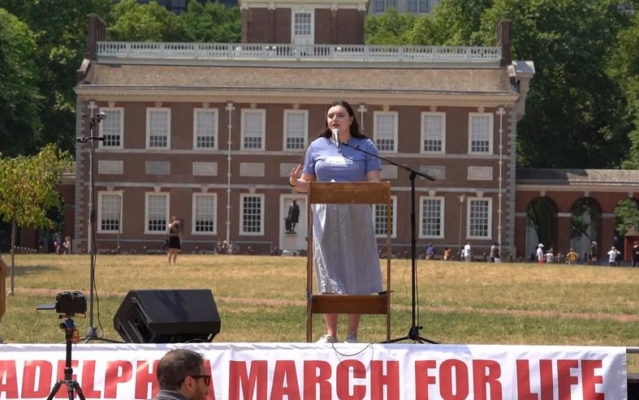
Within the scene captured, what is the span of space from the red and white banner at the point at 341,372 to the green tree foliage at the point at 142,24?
6626 centimetres

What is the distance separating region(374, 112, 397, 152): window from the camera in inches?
2227

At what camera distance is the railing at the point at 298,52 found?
58188 mm

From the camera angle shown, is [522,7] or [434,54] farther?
[522,7]

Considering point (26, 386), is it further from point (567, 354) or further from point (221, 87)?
point (221, 87)

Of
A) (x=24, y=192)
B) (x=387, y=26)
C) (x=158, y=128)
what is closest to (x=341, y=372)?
(x=24, y=192)

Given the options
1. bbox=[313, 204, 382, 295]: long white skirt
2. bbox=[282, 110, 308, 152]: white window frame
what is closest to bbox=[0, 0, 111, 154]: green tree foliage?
bbox=[282, 110, 308, 152]: white window frame

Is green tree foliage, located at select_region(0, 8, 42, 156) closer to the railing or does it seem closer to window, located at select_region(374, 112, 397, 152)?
the railing

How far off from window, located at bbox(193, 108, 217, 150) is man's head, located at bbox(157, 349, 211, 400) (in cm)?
4927

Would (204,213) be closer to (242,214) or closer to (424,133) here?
(242,214)

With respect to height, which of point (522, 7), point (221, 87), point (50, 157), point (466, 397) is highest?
point (522, 7)

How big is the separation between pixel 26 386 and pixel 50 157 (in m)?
25.9

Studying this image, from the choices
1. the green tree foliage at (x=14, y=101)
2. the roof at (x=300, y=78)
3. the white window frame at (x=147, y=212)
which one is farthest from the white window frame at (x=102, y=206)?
the roof at (x=300, y=78)

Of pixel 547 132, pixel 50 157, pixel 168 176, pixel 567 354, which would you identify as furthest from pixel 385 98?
pixel 567 354

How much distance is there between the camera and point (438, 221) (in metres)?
56.5
